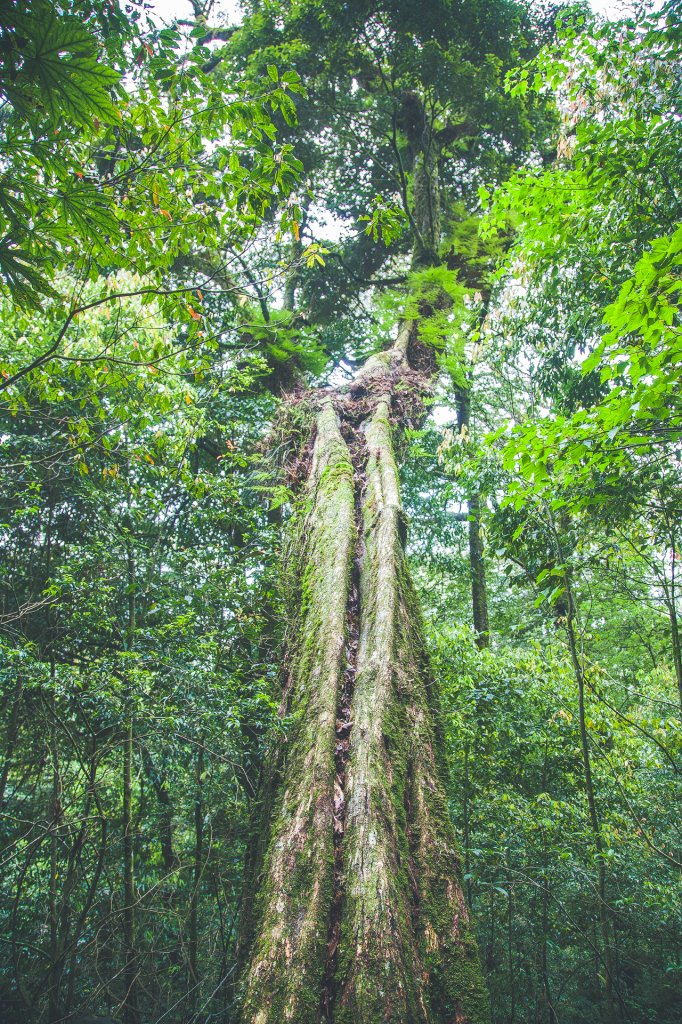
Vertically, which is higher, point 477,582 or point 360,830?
point 477,582

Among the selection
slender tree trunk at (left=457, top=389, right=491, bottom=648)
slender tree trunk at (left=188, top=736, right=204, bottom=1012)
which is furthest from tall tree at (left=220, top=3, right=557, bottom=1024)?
slender tree trunk at (left=457, top=389, right=491, bottom=648)

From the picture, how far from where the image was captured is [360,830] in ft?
6.82

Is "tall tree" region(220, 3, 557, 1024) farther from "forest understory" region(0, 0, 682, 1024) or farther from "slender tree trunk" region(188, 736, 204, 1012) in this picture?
"slender tree trunk" region(188, 736, 204, 1012)

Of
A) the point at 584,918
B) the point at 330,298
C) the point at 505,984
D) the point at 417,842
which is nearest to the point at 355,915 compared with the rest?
the point at 417,842

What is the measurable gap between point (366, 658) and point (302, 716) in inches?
19.2

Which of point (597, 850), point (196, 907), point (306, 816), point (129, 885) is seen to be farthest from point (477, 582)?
point (306, 816)

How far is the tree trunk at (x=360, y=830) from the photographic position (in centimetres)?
172

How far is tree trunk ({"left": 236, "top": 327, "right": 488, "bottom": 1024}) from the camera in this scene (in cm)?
172

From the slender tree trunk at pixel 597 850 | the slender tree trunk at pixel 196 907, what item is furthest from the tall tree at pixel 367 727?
the slender tree trunk at pixel 597 850

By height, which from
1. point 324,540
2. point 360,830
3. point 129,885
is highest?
point 324,540

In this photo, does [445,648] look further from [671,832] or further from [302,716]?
[671,832]

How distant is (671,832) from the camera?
5809 millimetres

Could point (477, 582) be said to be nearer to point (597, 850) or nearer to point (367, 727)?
point (597, 850)

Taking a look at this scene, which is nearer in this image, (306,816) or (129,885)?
(306,816)
